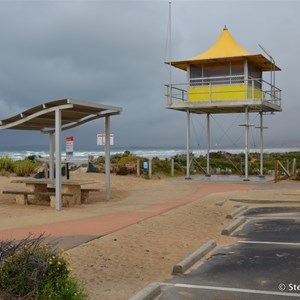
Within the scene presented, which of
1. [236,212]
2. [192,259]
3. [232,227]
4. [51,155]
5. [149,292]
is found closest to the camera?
[149,292]

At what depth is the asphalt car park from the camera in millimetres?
6277

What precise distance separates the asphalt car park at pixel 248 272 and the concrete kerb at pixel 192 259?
0.42 feet

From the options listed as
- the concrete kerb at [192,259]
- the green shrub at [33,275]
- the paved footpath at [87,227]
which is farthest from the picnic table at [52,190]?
the green shrub at [33,275]

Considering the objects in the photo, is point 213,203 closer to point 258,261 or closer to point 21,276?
point 258,261

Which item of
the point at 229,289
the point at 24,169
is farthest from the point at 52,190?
the point at 229,289

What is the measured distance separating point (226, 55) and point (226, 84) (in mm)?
1413

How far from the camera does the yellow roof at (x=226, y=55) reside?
2502 cm

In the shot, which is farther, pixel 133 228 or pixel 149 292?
pixel 133 228

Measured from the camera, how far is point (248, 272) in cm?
733

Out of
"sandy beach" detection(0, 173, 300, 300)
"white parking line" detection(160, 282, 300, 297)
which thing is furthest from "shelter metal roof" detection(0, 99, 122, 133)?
"white parking line" detection(160, 282, 300, 297)

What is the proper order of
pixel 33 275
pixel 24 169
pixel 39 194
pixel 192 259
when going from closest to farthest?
1. pixel 33 275
2. pixel 192 259
3. pixel 39 194
4. pixel 24 169

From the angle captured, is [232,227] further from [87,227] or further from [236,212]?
[87,227]

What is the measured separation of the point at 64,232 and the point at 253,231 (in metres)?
4.03

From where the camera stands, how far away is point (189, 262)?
7.72 meters
